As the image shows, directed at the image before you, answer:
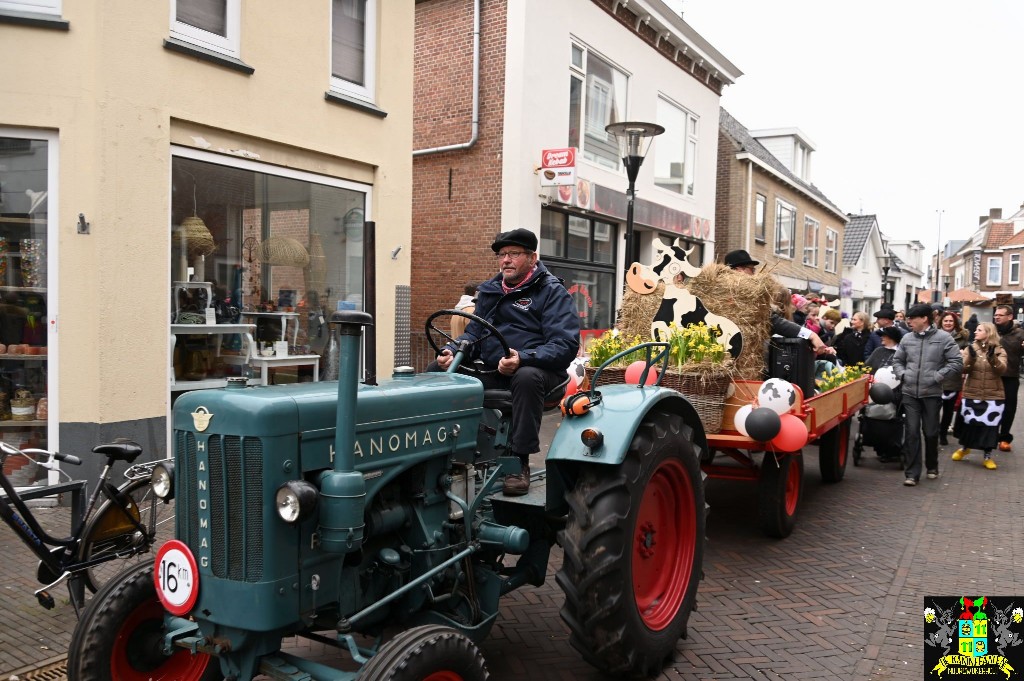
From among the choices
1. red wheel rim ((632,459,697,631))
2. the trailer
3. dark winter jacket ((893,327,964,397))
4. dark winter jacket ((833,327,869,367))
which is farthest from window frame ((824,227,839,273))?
red wheel rim ((632,459,697,631))

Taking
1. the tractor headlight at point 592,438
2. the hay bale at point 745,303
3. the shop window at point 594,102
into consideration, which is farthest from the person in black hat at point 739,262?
the shop window at point 594,102

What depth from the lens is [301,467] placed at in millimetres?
2502

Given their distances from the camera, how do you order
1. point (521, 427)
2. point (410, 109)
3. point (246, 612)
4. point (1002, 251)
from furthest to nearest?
point (1002, 251)
point (410, 109)
point (521, 427)
point (246, 612)

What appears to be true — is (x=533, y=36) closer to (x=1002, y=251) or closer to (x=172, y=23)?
(x=172, y=23)

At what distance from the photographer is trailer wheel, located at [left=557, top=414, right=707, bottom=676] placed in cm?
313

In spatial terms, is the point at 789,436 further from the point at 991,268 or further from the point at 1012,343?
the point at 991,268

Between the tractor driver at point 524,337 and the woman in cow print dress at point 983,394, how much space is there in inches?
276

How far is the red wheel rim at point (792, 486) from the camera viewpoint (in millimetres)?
5566

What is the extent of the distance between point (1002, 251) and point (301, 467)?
60782 millimetres

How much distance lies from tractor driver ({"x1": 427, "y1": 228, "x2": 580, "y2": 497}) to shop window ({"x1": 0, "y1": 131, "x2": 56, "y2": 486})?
3897 millimetres

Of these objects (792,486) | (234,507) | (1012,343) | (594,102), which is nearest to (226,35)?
(234,507)

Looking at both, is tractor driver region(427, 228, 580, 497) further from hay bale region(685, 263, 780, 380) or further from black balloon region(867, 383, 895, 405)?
black balloon region(867, 383, 895, 405)

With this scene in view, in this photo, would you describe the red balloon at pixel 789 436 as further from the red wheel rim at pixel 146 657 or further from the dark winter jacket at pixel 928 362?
the red wheel rim at pixel 146 657

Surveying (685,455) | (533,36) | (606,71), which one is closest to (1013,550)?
(685,455)
